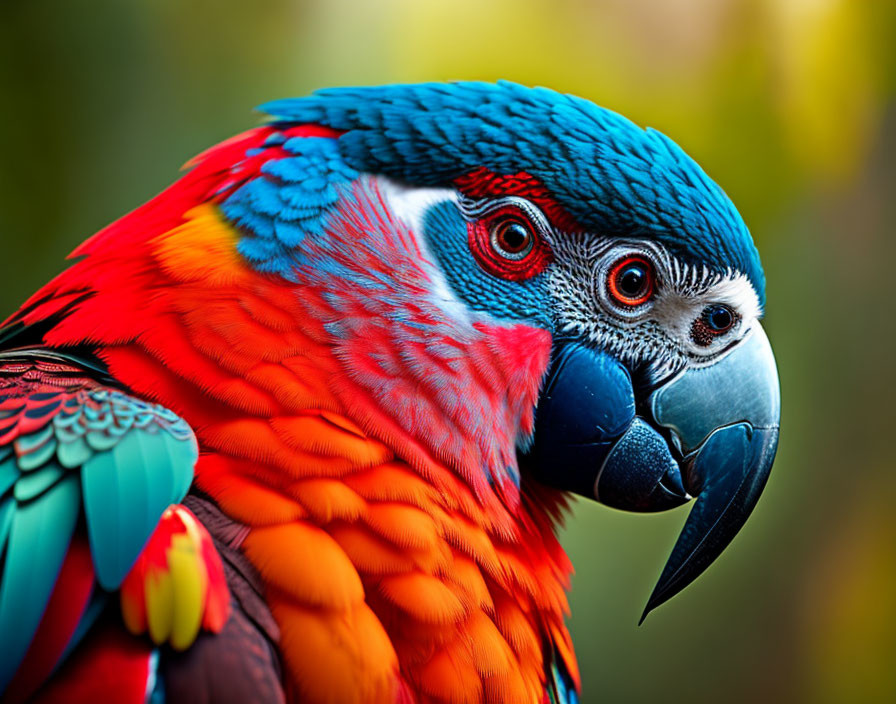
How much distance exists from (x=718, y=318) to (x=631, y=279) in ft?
0.35

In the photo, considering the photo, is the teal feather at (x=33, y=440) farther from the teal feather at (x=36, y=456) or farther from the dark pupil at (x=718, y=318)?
the dark pupil at (x=718, y=318)

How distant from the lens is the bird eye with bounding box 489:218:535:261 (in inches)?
34.1

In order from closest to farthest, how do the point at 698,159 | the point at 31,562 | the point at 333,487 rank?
the point at 31,562
the point at 333,487
the point at 698,159

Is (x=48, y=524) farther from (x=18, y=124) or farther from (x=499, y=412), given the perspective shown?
(x=18, y=124)

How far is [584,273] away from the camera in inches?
34.2

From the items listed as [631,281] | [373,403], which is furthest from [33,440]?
[631,281]

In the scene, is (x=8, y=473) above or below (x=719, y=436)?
below

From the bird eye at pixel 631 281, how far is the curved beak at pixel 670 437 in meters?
0.07

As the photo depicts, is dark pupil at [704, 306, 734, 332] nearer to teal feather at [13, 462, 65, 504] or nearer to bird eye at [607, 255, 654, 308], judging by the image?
bird eye at [607, 255, 654, 308]

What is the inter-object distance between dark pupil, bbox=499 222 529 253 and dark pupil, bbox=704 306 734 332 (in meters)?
0.22

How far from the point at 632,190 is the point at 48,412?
60cm

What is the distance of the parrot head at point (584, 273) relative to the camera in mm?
845

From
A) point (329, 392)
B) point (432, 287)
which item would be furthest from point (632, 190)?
point (329, 392)

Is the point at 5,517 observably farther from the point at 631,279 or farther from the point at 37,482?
the point at 631,279
